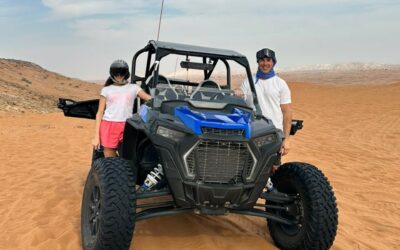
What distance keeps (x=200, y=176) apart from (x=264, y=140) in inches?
26.5

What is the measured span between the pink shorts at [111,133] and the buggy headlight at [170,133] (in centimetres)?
134

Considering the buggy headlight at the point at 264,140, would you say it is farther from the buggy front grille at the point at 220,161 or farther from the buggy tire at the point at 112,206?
the buggy tire at the point at 112,206

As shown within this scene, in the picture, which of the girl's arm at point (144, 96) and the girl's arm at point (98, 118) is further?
the girl's arm at point (98, 118)

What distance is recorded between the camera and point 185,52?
544cm

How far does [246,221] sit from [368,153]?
8075mm

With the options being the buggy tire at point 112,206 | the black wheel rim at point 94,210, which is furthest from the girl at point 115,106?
the buggy tire at point 112,206

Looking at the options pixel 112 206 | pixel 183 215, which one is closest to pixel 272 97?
pixel 183 215

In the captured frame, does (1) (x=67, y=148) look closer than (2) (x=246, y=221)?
No

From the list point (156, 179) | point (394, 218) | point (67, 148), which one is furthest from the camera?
point (67, 148)

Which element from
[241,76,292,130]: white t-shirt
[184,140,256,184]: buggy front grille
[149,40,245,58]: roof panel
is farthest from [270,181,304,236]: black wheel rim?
[149,40,245,58]: roof panel

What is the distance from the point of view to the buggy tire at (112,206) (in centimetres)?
387

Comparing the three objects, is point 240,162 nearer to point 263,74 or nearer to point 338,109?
point 263,74

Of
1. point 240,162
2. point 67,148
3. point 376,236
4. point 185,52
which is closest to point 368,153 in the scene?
point 376,236

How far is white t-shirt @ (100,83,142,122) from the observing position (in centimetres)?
517
